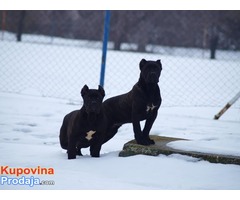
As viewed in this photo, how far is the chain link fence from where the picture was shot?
11508mm

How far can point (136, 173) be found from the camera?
3.91 m

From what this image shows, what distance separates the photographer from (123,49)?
698 inches

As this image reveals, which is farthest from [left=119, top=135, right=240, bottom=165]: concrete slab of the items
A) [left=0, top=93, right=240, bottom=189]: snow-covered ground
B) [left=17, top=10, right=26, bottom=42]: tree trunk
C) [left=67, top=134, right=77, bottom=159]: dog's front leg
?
[left=17, top=10, right=26, bottom=42]: tree trunk

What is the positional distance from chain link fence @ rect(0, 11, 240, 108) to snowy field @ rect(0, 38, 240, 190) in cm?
27

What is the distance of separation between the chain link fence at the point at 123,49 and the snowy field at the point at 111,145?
27cm

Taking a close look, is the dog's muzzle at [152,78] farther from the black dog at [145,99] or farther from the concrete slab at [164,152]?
the concrete slab at [164,152]

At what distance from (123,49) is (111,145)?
40.6ft

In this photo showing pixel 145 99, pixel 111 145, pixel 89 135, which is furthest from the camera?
pixel 111 145

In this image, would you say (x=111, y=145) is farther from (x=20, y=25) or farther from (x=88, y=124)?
(x=20, y=25)

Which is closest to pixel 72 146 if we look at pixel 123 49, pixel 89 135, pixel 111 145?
pixel 89 135

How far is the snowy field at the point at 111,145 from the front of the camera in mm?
3666

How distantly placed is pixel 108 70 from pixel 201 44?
249 inches

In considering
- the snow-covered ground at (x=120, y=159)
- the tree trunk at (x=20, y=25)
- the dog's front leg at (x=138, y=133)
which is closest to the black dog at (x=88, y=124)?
the snow-covered ground at (x=120, y=159)

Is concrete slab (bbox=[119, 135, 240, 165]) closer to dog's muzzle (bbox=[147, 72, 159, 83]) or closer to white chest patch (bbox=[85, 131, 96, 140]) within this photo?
white chest patch (bbox=[85, 131, 96, 140])
